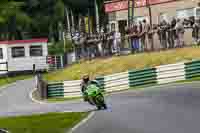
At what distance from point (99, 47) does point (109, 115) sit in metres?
17.5

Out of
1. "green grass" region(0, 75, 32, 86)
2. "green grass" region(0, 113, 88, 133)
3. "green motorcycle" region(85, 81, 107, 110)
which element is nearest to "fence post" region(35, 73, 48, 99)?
"green grass" region(0, 113, 88, 133)

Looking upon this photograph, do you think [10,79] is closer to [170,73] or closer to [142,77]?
[142,77]

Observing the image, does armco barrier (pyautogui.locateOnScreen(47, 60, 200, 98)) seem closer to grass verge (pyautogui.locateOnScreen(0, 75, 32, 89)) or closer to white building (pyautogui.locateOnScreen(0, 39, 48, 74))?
grass verge (pyautogui.locateOnScreen(0, 75, 32, 89))

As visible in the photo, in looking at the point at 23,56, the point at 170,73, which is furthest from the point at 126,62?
the point at 23,56

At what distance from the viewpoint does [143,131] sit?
1527 cm

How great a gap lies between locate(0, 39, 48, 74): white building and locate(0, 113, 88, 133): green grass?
30.0 meters

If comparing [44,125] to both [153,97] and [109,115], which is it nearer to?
[109,115]

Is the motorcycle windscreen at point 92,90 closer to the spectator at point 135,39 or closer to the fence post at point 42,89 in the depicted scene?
the spectator at point 135,39

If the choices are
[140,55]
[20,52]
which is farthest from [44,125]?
[20,52]

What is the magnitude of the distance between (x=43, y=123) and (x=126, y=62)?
15380mm

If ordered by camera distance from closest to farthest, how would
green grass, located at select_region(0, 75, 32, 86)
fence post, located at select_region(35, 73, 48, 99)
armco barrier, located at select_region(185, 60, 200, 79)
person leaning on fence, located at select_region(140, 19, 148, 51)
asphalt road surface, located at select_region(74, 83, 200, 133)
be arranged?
asphalt road surface, located at select_region(74, 83, 200, 133), armco barrier, located at select_region(185, 60, 200, 79), person leaning on fence, located at select_region(140, 19, 148, 51), fence post, located at select_region(35, 73, 48, 99), green grass, located at select_region(0, 75, 32, 86)

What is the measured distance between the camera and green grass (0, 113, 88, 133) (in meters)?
18.7

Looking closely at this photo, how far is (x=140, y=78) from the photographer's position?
3150cm

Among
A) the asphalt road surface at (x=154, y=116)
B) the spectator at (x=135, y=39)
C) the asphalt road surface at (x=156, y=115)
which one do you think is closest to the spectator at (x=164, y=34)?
the spectator at (x=135, y=39)
